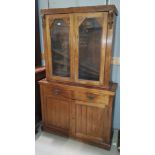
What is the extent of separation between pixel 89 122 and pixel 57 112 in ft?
1.56

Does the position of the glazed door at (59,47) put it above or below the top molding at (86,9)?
below

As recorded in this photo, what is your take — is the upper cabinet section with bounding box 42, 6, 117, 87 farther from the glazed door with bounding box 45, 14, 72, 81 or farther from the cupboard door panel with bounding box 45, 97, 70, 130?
the cupboard door panel with bounding box 45, 97, 70, 130

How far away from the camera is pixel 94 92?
1944 mm

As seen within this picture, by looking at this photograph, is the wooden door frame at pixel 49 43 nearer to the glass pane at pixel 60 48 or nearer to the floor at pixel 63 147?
the glass pane at pixel 60 48

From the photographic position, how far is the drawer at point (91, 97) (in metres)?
1.92

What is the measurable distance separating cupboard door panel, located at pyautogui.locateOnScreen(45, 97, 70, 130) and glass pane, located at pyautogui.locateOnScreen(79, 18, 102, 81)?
465mm

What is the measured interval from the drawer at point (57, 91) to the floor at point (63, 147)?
65 cm

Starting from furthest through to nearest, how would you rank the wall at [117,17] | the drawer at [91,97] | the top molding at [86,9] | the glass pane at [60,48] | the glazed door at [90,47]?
the wall at [117,17] < the glass pane at [60,48] < the drawer at [91,97] < the glazed door at [90,47] < the top molding at [86,9]

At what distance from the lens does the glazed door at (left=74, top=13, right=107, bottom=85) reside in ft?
5.98

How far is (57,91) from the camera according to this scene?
7.07ft

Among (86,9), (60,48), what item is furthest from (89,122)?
(86,9)

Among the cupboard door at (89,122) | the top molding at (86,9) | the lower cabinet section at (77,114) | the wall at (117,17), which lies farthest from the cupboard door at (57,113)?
the top molding at (86,9)
